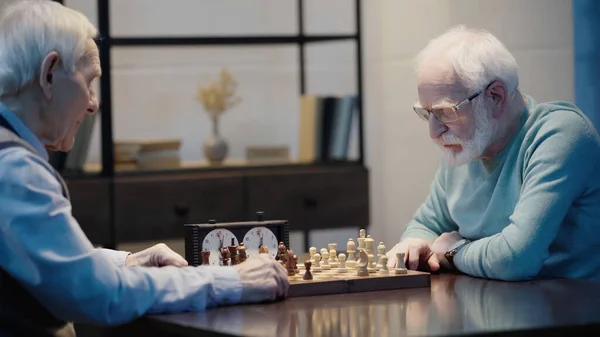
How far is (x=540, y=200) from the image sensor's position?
9.08ft

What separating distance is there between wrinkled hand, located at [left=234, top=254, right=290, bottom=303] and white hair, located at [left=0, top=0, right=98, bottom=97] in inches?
23.5

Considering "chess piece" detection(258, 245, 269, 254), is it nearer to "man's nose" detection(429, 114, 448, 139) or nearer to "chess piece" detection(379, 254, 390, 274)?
"chess piece" detection(379, 254, 390, 274)

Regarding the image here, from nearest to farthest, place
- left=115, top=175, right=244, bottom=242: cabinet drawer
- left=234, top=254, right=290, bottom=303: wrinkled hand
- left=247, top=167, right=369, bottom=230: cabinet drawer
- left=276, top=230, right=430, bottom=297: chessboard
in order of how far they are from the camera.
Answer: left=234, top=254, right=290, bottom=303: wrinkled hand < left=276, top=230, right=430, bottom=297: chessboard < left=115, top=175, right=244, bottom=242: cabinet drawer < left=247, top=167, right=369, bottom=230: cabinet drawer

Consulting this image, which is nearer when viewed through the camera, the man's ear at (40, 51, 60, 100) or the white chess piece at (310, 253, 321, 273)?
the man's ear at (40, 51, 60, 100)

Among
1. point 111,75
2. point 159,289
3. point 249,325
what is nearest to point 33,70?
point 159,289

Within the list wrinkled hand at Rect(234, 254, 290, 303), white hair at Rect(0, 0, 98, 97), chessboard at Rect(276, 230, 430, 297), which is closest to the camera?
white hair at Rect(0, 0, 98, 97)

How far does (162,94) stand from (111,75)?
17.2 inches

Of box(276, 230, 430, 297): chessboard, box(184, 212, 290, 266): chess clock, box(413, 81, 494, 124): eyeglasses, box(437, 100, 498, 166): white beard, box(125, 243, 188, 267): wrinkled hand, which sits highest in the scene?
box(413, 81, 494, 124): eyeglasses

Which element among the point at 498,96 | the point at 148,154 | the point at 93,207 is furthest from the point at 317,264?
the point at 148,154

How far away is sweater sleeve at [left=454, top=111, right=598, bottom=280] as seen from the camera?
2.74m

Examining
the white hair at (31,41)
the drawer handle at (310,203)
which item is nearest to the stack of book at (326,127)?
the drawer handle at (310,203)

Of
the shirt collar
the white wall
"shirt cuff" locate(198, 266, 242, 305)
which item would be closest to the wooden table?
"shirt cuff" locate(198, 266, 242, 305)

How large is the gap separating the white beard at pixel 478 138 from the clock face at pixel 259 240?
0.64 meters

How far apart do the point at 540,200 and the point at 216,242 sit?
0.85 meters
